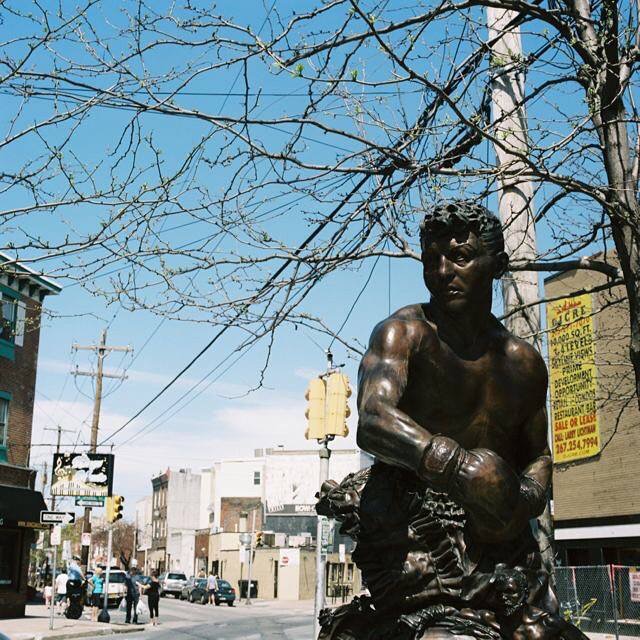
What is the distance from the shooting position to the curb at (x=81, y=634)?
20.6 meters

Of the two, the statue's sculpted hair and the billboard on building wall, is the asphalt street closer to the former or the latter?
the billboard on building wall

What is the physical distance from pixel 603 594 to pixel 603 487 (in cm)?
618

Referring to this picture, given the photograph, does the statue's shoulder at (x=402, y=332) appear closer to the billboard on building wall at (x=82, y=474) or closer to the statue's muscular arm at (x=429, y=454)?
the statue's muscular arm at (x=429, y=454)

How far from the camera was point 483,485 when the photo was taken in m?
2.48

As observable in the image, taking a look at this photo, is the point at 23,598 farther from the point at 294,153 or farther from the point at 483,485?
the point at 483,485

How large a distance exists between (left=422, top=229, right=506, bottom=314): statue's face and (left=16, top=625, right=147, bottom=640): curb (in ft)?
64.7

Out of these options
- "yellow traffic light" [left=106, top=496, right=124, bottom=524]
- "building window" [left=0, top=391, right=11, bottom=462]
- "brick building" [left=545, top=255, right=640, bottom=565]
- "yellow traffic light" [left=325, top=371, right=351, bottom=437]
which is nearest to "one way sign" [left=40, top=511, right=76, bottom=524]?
"yellow traffic light" [left=106, top=496, right=124, bottom=524]

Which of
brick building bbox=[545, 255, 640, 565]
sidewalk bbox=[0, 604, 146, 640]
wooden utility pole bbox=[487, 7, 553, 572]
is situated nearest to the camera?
wooden utility pole bbox=[487, 7, 553, 572]

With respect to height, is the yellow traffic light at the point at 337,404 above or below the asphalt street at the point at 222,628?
above

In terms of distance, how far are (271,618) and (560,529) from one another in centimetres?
1156

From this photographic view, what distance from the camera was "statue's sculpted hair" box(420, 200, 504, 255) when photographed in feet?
9.21

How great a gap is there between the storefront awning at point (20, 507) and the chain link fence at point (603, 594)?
54.3 ft

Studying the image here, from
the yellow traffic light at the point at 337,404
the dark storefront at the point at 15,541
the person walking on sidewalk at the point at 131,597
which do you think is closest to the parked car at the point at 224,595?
the dark storefront at the point at 15,541

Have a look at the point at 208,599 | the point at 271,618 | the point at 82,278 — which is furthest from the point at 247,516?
the point at 82,278
